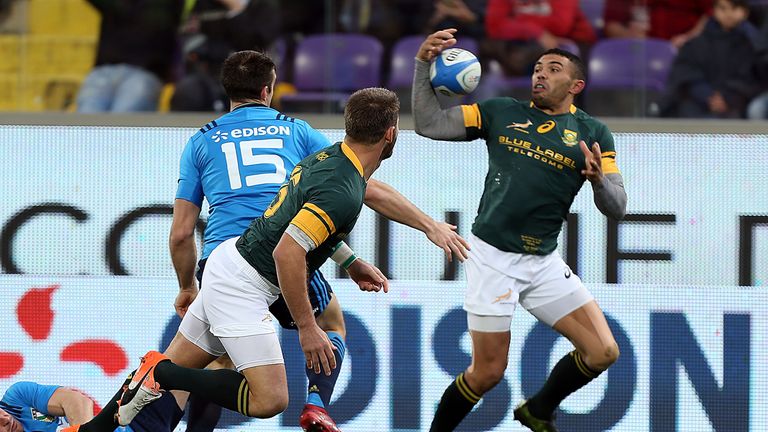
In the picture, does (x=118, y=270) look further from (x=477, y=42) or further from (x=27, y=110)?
(x=477, y=42)

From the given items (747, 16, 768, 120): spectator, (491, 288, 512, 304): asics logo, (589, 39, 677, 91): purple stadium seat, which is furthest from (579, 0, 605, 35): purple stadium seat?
(491, 288, 512, 304): asics logo

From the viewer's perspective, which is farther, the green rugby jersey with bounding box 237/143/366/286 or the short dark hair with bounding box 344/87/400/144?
the short dark hair with bounding box 344/87/400/144

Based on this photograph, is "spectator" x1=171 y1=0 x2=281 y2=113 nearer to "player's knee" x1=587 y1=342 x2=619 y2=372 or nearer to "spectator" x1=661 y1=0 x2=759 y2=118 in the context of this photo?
"spectator" x1=661 y1=0 x2=759 y2=118

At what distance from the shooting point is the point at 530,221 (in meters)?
5.54

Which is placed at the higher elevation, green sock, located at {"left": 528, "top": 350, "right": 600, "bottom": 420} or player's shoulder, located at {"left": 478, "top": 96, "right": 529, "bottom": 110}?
player's shoulder, located at {"left": 478, "top": 96, "right": 529, "bottom": 110}

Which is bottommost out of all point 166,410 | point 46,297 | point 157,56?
point 166,410

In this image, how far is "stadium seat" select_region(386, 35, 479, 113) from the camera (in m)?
7.69

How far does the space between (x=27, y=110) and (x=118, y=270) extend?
164 cm

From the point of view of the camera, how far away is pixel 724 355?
259 inches

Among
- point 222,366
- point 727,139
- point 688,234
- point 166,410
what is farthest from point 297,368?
point 727,139

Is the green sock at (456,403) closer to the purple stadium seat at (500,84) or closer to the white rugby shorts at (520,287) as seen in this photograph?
the white rugby shorts at (520,287)

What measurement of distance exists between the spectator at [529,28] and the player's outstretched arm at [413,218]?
2902mm

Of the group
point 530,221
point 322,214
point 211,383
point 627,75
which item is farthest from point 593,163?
point 627,75

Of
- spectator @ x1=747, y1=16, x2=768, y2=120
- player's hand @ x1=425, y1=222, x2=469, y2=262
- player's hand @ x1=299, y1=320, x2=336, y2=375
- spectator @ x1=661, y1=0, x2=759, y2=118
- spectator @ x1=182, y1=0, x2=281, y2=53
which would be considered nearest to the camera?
player's hand @ x1=299, y1=320, x2=336, y2=375
